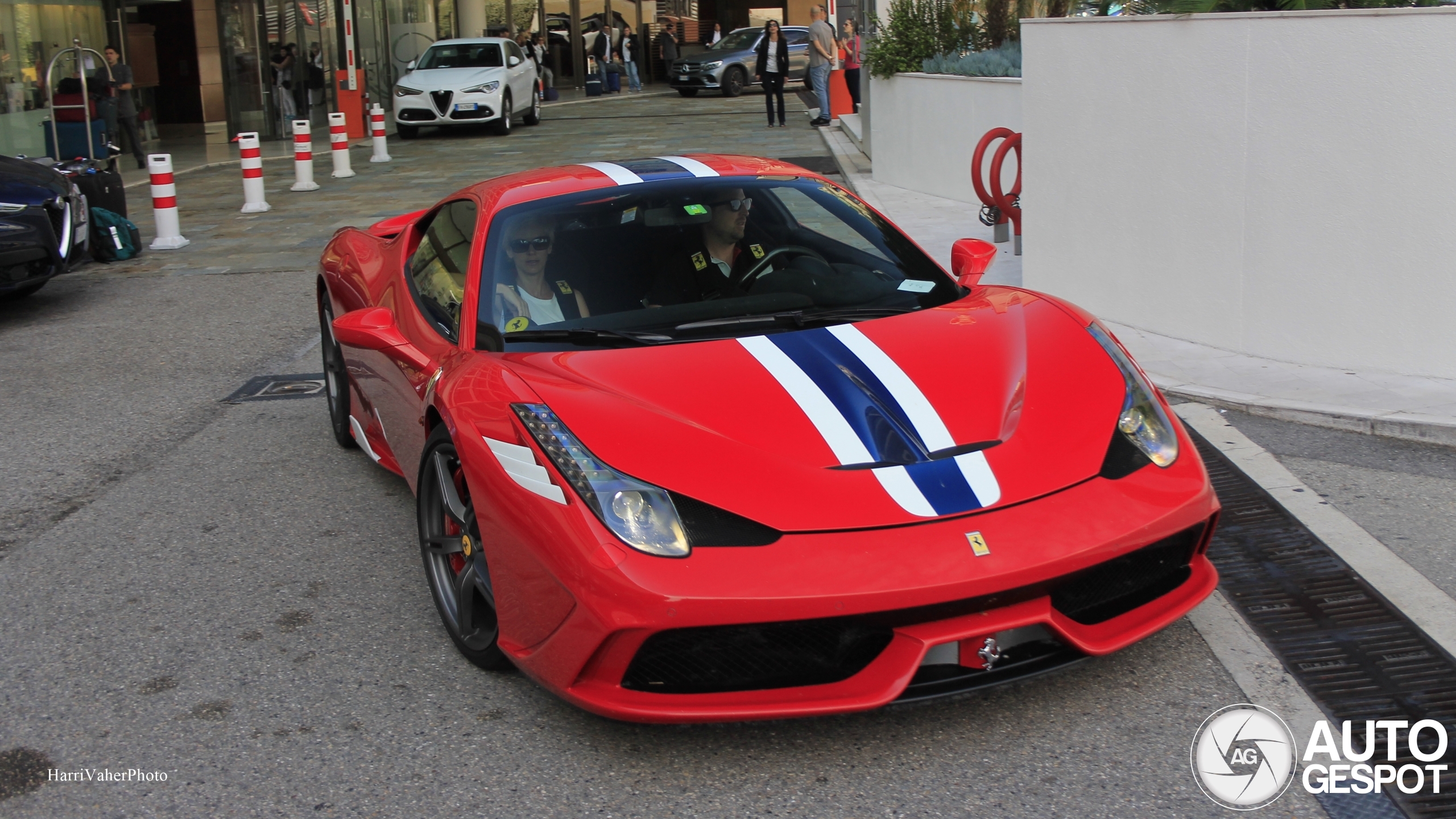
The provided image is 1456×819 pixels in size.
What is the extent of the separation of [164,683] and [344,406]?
2.19 meters

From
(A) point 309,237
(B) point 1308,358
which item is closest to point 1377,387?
(B) point 1308,358

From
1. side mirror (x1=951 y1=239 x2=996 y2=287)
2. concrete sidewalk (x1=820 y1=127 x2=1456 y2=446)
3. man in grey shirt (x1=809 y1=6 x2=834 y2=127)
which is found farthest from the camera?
man in grey shirt (x1=809 y1=6 x2=834 y2=127)

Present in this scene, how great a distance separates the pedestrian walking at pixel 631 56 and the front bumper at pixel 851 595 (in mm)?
35945

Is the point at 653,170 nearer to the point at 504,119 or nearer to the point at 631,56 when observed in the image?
the point at 504,119

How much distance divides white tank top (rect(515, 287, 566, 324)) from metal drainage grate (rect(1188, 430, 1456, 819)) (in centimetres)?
209

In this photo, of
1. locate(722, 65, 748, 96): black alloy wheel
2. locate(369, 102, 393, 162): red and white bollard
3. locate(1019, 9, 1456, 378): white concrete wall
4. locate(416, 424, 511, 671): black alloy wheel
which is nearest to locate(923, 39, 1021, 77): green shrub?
locate(1019, 9, 1456, 378): white concrete wall

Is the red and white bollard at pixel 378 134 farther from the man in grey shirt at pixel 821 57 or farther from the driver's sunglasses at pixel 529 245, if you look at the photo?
the driver's sunglasses at pixel 529 245

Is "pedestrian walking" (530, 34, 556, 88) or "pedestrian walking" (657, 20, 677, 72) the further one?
"pedestrian walking" (657, 20, 677, 72)

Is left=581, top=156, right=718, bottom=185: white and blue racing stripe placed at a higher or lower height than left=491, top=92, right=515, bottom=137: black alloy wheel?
lower

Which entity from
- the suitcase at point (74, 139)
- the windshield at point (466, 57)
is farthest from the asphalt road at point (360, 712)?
the windshield at point (466, 57)

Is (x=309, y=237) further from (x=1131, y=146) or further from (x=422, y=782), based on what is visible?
(x=422, y=782)

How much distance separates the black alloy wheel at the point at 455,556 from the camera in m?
3.54

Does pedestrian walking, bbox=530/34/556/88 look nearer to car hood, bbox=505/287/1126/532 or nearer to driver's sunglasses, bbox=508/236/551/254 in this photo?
driver's sunglasses, bbox=508/236/551/254

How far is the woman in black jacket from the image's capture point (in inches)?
884
